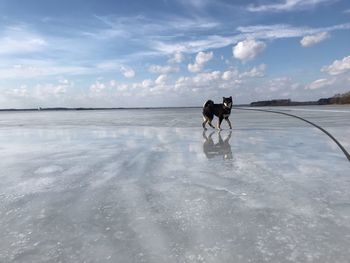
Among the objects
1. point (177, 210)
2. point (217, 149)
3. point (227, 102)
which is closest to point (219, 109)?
point (227, 102)

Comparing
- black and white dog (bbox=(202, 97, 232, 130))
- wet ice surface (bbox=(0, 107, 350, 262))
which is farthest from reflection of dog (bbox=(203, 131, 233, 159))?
black and white dog (bbox=(202, 97, 232, 130))

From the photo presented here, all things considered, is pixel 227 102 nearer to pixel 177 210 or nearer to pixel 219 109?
pixel 219 109

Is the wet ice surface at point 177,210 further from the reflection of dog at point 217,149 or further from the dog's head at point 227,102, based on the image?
the dog's head at point 227,102

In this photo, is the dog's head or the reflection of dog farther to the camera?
the dog's head

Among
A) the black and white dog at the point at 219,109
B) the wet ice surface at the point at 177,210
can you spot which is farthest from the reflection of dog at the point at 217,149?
the black and white dog at the point at 219,109

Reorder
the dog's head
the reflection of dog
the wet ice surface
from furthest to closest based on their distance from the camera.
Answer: the dog's head
the reflection of dog
the wet ice surface

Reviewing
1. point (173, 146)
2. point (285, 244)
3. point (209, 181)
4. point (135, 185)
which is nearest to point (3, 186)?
point (135, 185)

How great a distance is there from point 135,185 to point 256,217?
68.3 inches

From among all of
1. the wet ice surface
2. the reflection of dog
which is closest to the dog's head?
the reflection of dog

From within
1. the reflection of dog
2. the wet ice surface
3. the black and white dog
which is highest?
the black and white dog

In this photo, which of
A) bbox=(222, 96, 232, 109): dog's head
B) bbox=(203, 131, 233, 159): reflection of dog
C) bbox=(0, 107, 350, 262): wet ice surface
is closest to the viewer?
bbox=(0, 107, 350, 262): wet ice surface

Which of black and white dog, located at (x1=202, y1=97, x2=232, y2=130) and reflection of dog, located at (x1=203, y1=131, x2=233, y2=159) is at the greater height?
black and white dog, located at (x1=202, y1=97, x2=232, y2=130)

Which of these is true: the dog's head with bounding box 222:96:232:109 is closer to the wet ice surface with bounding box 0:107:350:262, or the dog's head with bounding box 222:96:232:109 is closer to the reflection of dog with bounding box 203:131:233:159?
the reflection of dog with bounding box 203:131:233:159

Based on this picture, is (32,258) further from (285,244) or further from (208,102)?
(208,102)
